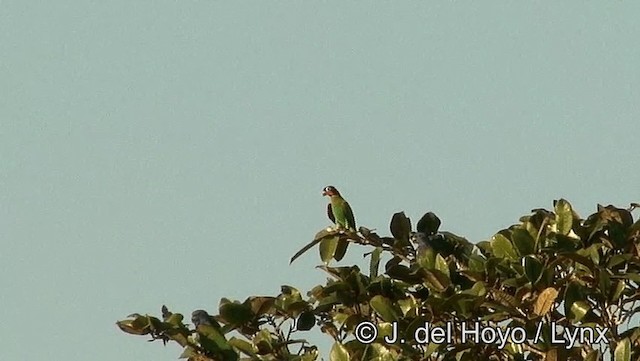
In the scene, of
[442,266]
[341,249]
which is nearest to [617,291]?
[442,266]

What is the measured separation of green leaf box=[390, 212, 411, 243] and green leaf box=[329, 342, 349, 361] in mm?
820

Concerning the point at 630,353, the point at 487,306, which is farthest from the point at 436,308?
the point at 630,353

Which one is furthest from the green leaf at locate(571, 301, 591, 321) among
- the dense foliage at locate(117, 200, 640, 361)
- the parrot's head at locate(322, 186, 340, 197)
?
the parrot's head at locate(322, 186, 340, 197)

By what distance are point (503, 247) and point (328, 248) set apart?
1006 mm

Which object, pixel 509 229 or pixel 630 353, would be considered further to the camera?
pixel 509 229

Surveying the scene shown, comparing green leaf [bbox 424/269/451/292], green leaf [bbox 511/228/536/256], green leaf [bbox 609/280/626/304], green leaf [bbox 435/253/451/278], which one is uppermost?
green leaf [bbox 511/228/536/256]

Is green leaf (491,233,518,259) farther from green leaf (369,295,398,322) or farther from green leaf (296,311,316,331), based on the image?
green leaf (296,311,316,331)

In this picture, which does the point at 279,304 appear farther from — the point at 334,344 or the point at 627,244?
the point at 627,244

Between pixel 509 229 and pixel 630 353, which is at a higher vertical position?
pixel 509 229

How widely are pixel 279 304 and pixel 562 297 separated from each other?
5.06 feet

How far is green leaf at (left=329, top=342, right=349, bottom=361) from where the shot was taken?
31.3ft

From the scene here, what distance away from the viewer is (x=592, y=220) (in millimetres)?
9859

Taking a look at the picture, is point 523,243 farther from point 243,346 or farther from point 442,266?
point 243,346

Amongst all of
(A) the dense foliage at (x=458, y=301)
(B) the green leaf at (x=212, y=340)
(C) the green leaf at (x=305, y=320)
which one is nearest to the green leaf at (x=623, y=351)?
(A) the dense foliage at (x=458, y=301)
